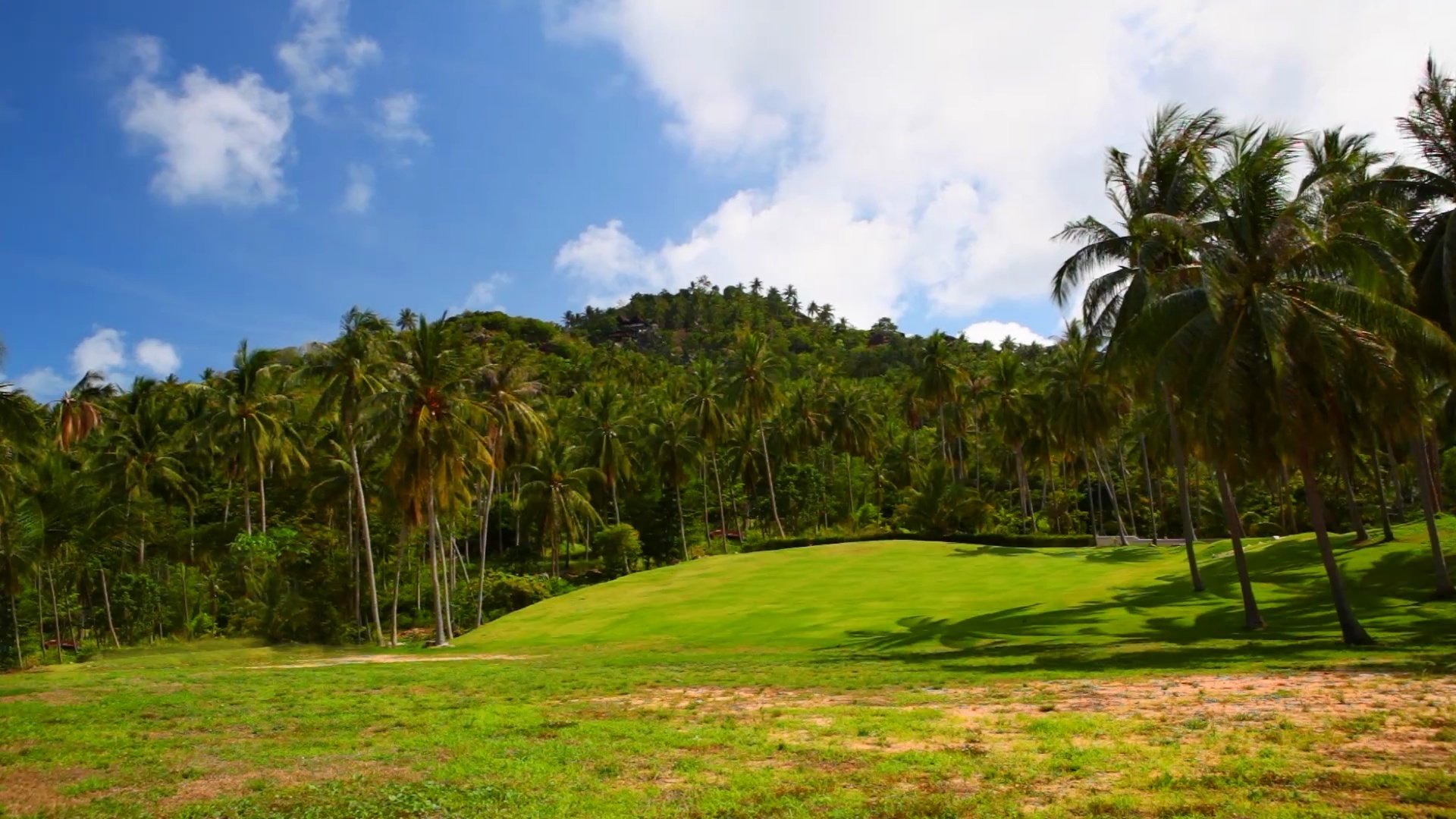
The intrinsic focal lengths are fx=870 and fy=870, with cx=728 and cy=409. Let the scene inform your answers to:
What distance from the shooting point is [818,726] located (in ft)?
39.0

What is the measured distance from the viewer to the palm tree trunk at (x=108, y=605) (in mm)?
46656

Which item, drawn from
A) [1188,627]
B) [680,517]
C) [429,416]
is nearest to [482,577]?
[429,416]

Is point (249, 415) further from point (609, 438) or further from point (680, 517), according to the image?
point (680, 517)

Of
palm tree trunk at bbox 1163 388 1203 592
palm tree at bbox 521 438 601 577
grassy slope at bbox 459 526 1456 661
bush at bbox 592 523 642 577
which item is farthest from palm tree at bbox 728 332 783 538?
palm tree trunk at bbox 1163 388 1203 592

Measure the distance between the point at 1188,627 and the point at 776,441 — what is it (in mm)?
60945

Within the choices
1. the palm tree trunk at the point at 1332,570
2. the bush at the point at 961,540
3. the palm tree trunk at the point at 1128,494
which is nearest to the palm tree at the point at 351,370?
the bush at the point at 961,540

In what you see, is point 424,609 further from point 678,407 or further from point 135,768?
point 135,768

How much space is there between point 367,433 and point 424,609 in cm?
2462

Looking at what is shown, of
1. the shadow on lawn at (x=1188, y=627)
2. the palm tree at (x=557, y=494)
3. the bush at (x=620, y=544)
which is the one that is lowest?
the shadow on lawn at (x=1188, y=627)

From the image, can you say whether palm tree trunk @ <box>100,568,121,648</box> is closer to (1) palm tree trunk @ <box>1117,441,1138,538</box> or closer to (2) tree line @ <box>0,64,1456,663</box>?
(2) tree line @ <box>0,64,1456,663</box>

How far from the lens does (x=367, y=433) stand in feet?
122

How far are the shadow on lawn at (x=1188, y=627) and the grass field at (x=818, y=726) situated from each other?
6.2 inches

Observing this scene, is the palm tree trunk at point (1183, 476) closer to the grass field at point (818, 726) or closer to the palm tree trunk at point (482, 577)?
the grass field at point (818, 726)

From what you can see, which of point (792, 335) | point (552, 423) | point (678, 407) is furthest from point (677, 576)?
point (792, 335)
